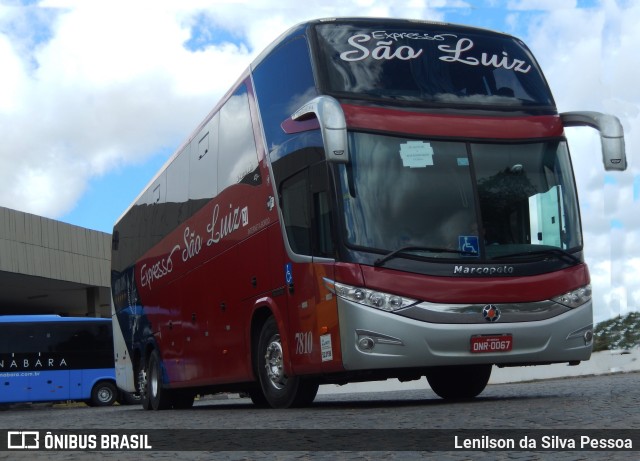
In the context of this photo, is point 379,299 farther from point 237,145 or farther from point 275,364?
point 237,145

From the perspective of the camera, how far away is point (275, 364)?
12.1 metres

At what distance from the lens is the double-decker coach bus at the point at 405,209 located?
1041 centimetres

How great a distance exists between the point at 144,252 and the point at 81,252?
30593 mm

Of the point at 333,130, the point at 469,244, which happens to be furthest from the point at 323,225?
the point at 469,244

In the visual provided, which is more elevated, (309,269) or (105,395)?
(105,395)

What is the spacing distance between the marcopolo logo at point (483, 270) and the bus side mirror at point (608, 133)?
1412mm

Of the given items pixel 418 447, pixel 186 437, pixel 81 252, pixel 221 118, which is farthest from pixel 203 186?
pixel 81 252

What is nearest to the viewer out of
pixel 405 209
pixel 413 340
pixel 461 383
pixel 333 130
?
pixel 333 130

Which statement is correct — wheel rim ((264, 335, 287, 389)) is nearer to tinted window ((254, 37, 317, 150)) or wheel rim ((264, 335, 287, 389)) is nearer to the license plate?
tinted window ((254, 37, 317, 150))

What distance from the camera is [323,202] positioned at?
35.4 feet

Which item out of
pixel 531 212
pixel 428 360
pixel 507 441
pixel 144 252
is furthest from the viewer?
pixel 144 252

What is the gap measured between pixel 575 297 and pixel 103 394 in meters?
28.2

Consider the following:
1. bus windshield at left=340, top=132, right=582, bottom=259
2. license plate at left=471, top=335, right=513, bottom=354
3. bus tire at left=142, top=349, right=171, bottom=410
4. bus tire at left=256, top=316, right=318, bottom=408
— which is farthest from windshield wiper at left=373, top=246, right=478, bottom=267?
bus tire at left=142, top=349, right=171, bottom=410

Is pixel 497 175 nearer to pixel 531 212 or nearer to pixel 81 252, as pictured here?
pixel 531 212
